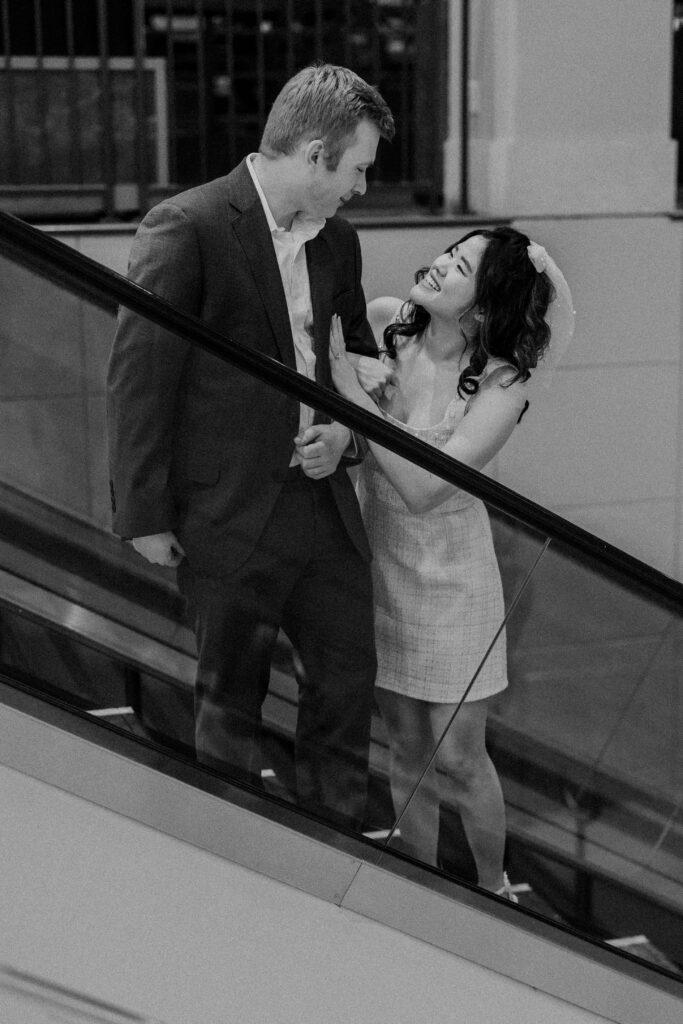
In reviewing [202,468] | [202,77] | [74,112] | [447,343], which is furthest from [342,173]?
[202,77]

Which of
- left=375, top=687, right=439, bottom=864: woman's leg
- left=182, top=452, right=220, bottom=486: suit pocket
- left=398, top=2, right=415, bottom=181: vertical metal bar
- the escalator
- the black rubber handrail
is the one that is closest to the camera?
the black rubber handrail

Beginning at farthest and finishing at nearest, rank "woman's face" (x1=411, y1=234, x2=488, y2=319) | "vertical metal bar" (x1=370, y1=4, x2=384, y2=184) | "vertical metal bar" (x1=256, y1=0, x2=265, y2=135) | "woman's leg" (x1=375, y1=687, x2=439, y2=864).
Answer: "vertical metal bar" (x1=370, y1=4, x2=384, y2=184)
"vertical metal bar" (x1=256, y1=0, x2=265, y2=135)
"woman's face" (x1=411, y1=234, x2=488, y2=319)
"woman's leg" (x1=375, y1=687, x2=439, y2=864)

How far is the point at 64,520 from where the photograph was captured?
1.76m

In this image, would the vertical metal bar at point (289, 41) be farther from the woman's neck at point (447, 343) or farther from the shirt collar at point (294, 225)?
the shirt collar at point (294, 225)

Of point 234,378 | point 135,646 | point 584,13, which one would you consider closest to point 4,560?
point 135,646

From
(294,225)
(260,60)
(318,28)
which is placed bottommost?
(294,225)

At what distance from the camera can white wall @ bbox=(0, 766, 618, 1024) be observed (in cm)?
180

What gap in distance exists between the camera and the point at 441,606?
2.06m

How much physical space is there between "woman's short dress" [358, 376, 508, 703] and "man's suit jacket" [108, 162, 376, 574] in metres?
0.08

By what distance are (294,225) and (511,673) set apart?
83 cm

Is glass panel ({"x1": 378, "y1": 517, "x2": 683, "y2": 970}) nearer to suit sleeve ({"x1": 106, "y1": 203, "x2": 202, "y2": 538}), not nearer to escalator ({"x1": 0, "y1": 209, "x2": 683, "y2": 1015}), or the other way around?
escalator ({"x1": 0, "y1": 209, "x2": 683, "y2": 1015})

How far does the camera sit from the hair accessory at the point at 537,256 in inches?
88.2

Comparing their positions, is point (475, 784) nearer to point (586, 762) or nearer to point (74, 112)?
point (586, 762)

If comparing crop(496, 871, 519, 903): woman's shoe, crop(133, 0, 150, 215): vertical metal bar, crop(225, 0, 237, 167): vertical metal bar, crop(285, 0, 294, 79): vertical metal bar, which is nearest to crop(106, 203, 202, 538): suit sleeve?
crop(496, 871, 519, 903): woman's shoe
